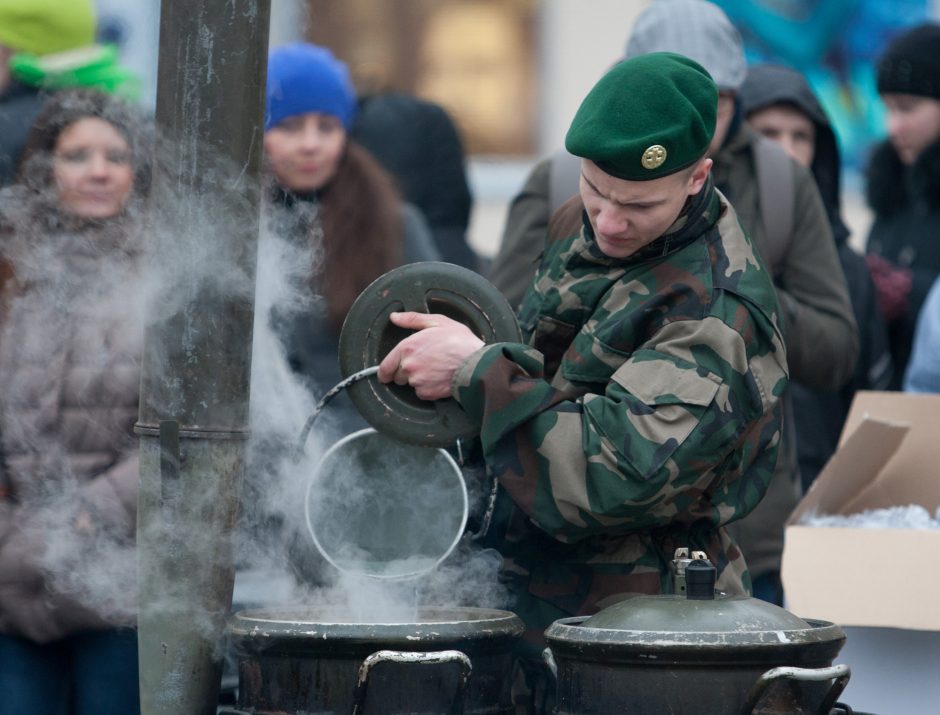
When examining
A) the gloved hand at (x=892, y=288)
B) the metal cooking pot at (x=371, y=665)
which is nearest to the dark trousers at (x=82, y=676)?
the metal cooking pot at (x=371, y=665)

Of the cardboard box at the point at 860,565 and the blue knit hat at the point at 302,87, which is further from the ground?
the blue knit hat at the point at 302,87

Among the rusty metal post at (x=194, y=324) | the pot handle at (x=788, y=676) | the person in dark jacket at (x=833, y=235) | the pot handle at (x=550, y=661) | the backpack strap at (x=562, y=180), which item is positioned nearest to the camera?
the pot handle at (x=788, y=676)

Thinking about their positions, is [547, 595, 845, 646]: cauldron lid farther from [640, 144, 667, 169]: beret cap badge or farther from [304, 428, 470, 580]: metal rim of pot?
[640, 144, 667, 169]: beret cap badge

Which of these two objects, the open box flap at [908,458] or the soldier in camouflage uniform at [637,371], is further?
the open box flap at [908,458]

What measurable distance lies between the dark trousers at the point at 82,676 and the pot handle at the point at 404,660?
3.73ft

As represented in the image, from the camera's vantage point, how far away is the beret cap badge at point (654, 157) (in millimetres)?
2662

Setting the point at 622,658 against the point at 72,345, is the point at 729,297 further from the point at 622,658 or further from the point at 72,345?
the point at 72,345

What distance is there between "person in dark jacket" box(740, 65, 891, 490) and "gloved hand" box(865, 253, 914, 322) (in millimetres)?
192

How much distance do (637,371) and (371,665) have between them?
68 centimetres

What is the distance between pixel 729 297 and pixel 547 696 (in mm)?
854

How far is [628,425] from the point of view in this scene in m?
2.60

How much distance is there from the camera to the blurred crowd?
3564 millimetres

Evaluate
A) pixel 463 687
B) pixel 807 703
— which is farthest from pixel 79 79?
pixel 807 703

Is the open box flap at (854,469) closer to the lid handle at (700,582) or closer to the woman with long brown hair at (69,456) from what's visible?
the lid handle at (700,582)
